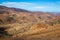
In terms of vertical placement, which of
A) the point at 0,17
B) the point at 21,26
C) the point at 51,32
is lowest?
the point at 51,32

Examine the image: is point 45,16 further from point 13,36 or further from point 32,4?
point 13,36

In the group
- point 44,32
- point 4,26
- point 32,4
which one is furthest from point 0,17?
point 44,32

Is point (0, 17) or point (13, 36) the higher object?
point (0, 17)

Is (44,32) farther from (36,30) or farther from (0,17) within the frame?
(0,17)

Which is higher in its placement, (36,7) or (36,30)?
(36,7)

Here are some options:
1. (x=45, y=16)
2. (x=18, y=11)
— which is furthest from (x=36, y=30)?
(x=18, y=11)

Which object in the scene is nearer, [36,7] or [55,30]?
[55,30]

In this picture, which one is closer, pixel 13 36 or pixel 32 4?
pixel 13 36
